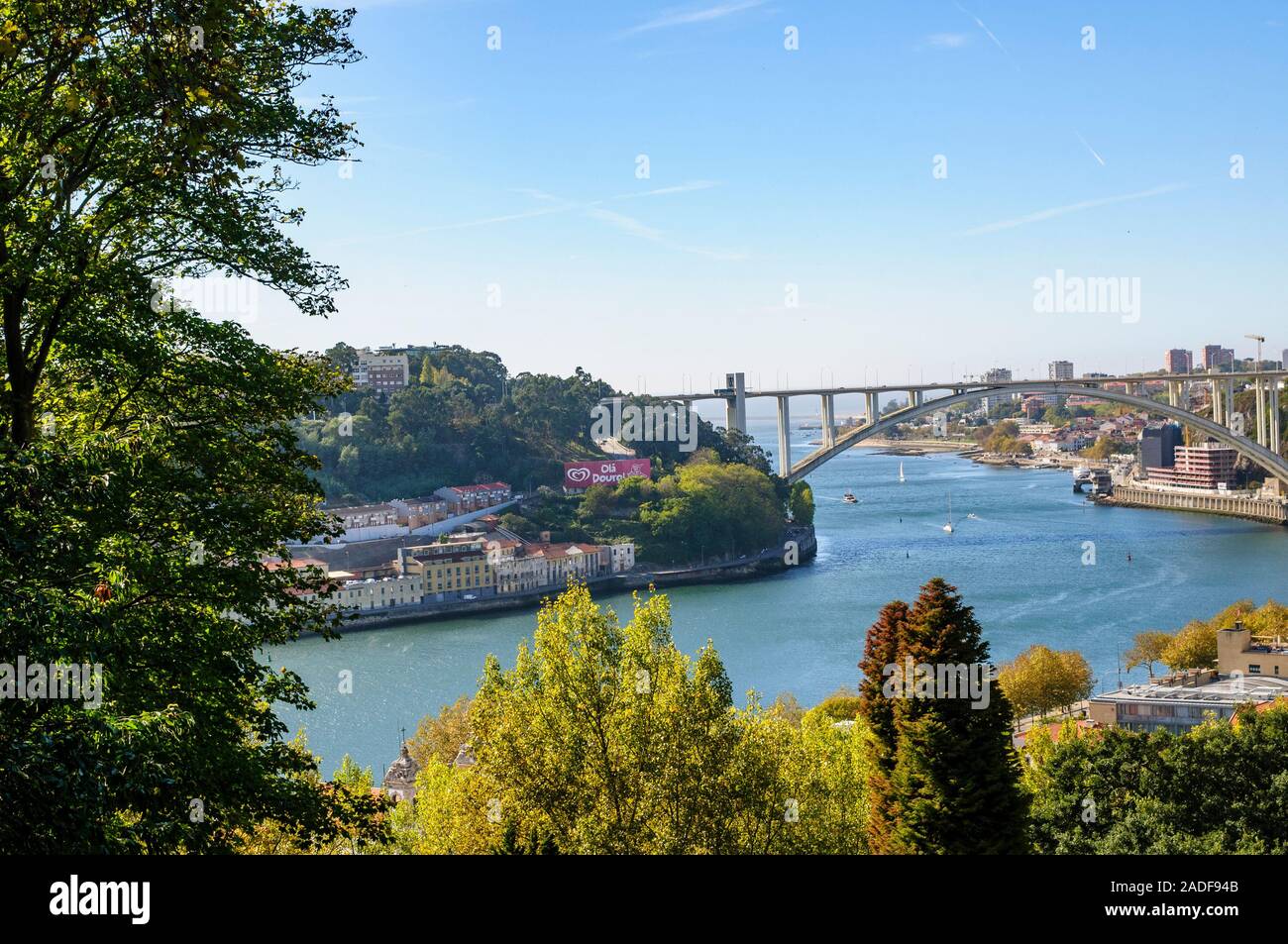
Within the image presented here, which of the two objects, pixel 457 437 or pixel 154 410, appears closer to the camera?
pixel 154 410

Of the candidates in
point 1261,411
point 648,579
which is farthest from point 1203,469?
point 648,579

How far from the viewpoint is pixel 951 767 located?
3453mm

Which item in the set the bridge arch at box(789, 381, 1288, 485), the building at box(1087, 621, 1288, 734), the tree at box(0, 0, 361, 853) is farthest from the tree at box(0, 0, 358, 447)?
the bridge arch at box(789, 381, 1288, 485)

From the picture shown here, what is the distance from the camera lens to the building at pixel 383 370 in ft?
73.6

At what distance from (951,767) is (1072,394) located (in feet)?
52.9

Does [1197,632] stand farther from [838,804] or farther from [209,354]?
[209,354]

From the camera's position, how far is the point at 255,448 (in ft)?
6.33

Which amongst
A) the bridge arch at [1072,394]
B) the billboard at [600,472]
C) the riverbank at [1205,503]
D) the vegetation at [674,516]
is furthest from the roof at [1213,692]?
the riverbank at [1205,503]

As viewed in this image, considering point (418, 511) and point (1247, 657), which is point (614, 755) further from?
point (418, 511)

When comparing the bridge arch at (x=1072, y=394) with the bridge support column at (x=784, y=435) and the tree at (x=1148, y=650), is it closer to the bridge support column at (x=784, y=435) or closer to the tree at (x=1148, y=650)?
the bridge support column at (x=784, y=435)

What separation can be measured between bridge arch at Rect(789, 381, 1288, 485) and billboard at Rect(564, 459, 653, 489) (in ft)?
8.60

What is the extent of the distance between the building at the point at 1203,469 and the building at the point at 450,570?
1570cm

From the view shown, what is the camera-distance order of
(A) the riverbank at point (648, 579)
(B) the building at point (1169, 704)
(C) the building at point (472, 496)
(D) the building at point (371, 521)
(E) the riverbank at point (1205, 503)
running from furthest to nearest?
1. (E) the riverbank at point (1205, 503)
2. (C) the building at point (472, 496)
3. (D) the building at point (371, 521)
4. (A) the riverbank at point (648, 579)
5. (B) the building at point (1169, 704)
